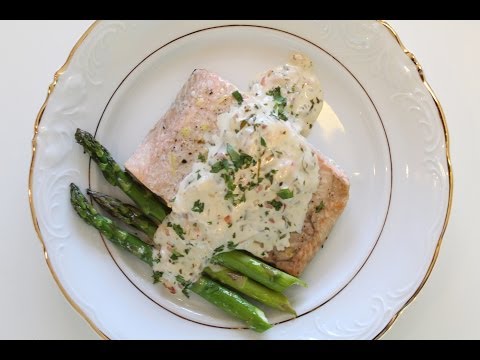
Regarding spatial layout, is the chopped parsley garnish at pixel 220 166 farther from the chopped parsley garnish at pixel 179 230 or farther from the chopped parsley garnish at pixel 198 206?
the chopped parsley garnish at pixel 179 230

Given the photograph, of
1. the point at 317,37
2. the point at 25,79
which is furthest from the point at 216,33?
the point at 25,79

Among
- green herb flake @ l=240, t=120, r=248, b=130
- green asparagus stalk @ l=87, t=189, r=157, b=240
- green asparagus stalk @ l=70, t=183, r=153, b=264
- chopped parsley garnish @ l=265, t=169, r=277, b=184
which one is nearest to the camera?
chopped parsley garnish @ l=265, t=169, r=277, b=184

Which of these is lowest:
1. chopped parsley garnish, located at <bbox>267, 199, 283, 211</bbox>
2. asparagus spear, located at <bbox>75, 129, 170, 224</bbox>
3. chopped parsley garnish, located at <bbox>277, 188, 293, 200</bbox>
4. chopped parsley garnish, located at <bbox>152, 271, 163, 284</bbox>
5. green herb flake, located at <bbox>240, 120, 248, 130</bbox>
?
chopped parsley garnish, located at <bbox>152, 271, 163, 284</bbox>

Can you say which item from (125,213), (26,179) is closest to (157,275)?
(125,213)

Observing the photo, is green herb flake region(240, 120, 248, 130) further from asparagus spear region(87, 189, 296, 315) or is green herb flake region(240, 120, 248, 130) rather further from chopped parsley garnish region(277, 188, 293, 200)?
asparagus spear region(87, 189, 296, 315)

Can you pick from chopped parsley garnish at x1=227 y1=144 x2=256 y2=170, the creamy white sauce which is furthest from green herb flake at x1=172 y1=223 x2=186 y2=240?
chopped parsley garnish at x1=227 y1=144 x2=256 y2=170

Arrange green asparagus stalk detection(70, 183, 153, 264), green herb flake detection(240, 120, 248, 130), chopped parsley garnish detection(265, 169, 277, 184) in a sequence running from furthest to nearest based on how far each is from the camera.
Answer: green asparagus stalk detection(70, 183, 153, 264) → green herb flake detection(240, 120, 248, 130) → chopped parsley garnish detection(265, 169, 277, 184)
